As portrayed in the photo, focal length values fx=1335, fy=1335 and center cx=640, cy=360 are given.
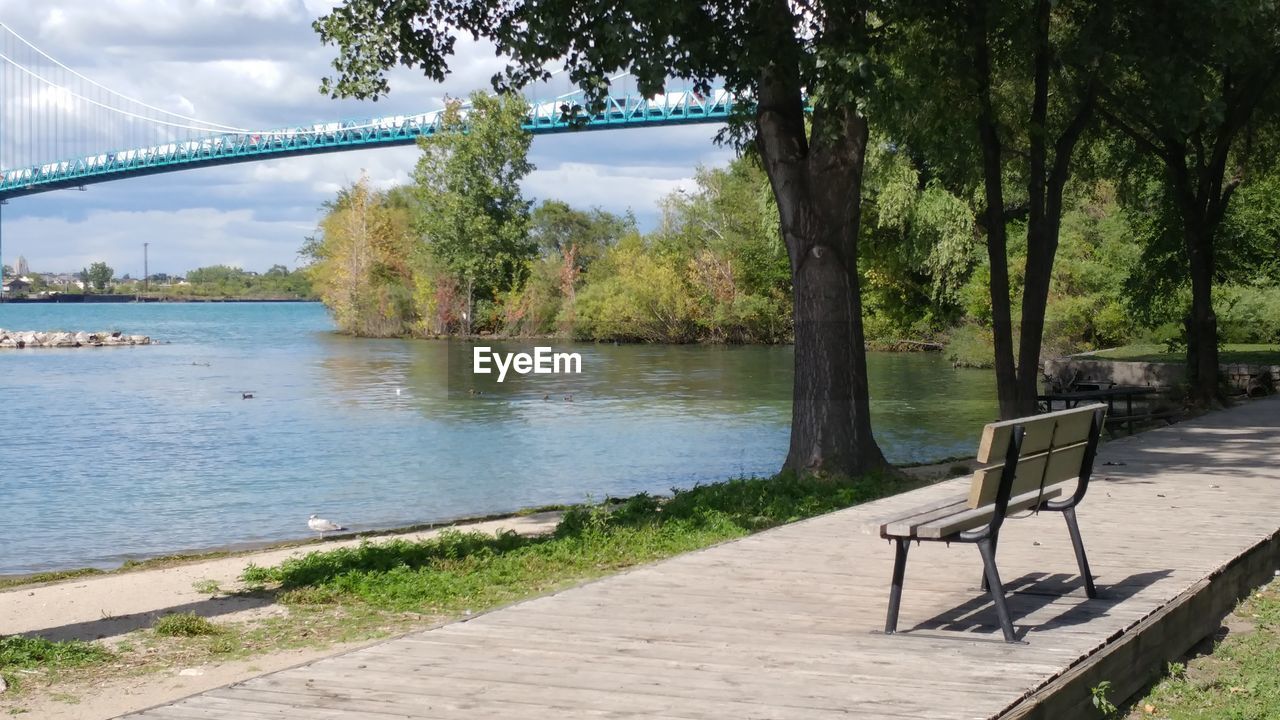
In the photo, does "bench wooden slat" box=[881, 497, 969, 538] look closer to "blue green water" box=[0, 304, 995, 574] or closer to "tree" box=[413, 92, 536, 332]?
"blue green water" box=[0, 304, 995, 574]

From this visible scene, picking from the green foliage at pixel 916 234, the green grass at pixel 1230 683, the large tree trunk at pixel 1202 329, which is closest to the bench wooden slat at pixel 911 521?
the green grass at pixel 1230 683

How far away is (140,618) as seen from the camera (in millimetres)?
7203

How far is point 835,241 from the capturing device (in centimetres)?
1170

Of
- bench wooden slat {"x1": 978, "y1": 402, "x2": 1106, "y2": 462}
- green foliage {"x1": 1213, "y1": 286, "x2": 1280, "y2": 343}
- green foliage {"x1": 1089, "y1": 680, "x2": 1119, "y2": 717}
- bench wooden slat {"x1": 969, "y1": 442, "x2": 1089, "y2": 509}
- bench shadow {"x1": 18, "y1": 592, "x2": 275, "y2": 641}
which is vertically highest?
green foliage {"x1": 1213, "y1": 286, "x2": 1280, "y2": 343}

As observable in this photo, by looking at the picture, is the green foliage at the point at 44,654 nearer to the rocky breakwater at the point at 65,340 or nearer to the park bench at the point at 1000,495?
the park bench at the point at 1000,495

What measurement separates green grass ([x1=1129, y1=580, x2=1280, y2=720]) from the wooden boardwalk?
0.91 feet

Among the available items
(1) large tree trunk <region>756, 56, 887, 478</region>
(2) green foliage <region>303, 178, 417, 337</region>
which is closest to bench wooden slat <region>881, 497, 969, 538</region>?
(1) large tree trunk <region>756, 56, 887, 478</region>

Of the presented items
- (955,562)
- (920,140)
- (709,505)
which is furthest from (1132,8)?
(955,562)

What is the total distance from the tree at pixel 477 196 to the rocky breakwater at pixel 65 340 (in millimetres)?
14914

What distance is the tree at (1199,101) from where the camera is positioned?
12.3m

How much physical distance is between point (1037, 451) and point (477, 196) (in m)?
60.1

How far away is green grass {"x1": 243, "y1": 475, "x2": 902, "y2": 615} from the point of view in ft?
24.1

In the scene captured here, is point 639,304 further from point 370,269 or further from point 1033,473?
point 1033,473

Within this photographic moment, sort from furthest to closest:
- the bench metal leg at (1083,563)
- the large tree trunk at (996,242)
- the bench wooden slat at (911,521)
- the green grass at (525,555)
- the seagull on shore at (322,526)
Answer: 1. the large tree trunk at (996,242)
2. the seagull on shore at (322,526)
3. the green grass at (525,555)
4. the bench metal leg at (1083,563)
5. the bench wooden slat at (911,521)
